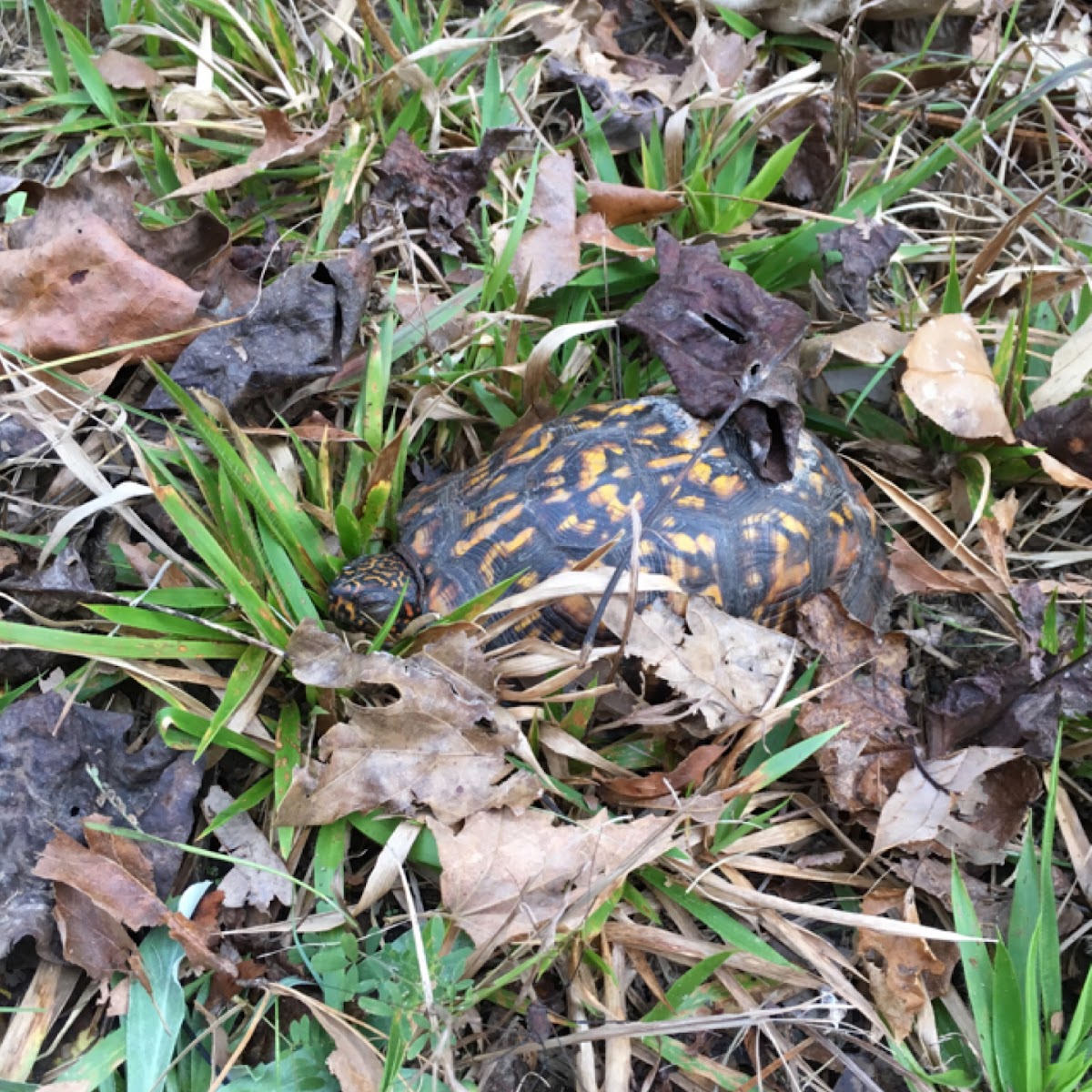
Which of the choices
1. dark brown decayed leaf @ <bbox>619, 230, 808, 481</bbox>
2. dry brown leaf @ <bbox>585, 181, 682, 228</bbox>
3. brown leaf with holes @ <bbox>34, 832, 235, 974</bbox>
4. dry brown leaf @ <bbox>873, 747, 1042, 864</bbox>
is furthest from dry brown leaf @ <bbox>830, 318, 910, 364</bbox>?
brown leaf with holes @ <bbox>34, 832, 235, 974</bbox>

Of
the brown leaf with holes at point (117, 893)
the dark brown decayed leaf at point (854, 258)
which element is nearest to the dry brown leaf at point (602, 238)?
the dark brown decayed leaf at point (854, 258)

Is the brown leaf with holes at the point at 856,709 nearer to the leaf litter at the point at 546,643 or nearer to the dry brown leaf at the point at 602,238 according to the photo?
the leaf litter at the point at 546,643

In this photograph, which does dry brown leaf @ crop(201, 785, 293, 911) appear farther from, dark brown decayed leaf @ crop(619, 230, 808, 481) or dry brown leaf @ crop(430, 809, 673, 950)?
dark brown decayed leaf @ crop(619, 230, 808, 481)

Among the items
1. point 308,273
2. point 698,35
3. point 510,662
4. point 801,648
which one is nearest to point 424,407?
point 308,273

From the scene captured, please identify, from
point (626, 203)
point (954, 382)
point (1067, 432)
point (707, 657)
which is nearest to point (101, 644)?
point (707, 657)

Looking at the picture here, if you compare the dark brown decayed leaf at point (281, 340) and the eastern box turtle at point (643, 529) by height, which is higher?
the dark brown decayed leaf at point (281, 340)
